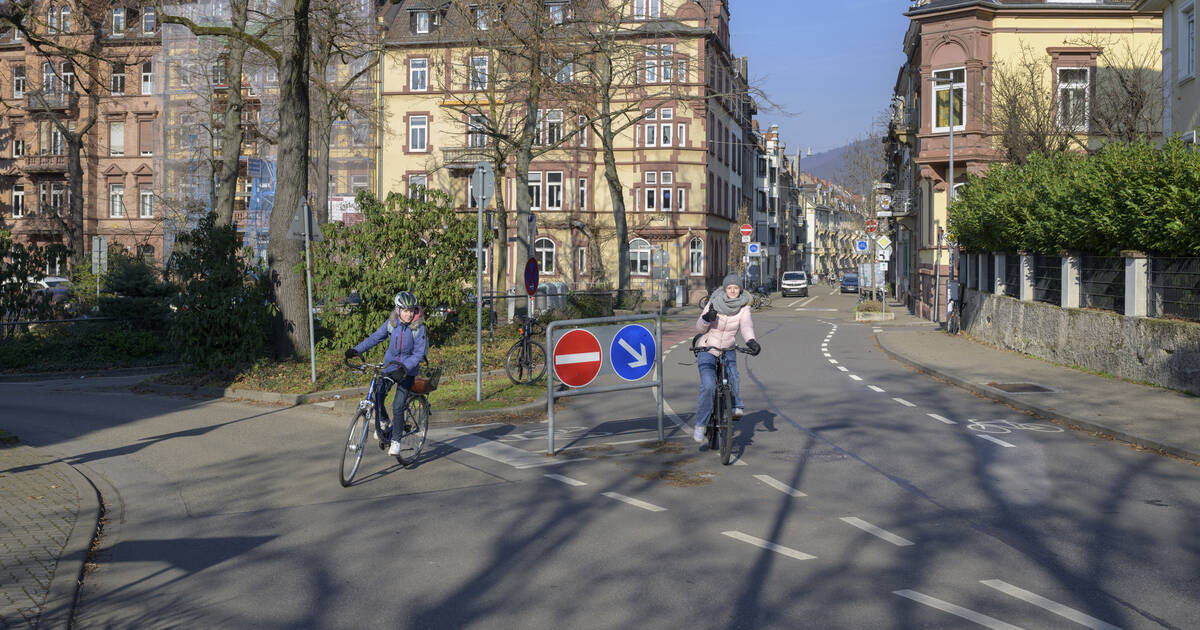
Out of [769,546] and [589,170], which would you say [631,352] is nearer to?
[769,546]

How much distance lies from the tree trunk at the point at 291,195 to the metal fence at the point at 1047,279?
14.5 meters

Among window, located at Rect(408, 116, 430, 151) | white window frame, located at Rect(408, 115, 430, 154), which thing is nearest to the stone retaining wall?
white window frame, located at Rect(408, 115, 430, 154)

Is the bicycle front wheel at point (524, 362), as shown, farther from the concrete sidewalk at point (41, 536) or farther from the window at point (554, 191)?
the window at point (554, 191)

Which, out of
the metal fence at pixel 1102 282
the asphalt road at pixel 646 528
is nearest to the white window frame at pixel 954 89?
the metal fence at pixel 1102 282

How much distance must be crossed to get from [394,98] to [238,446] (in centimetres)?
5095

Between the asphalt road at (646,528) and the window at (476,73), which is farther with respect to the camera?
the window at (476,73)

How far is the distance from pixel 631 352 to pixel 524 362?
655 centimetres

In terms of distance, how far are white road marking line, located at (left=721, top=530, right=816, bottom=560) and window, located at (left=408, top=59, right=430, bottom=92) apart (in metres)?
55.8

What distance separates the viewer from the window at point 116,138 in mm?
63625

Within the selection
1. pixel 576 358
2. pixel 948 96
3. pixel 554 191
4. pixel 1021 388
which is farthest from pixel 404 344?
pixel 554 191

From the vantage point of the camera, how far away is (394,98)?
200 feet

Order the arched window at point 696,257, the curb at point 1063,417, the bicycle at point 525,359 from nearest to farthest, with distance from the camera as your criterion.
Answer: the curb at point 1063,417 < the bicycle at point 525,359 < the arched window at point 696,257

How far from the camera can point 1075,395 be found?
1545 centimetres

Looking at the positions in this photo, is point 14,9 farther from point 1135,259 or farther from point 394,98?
point 394,98
